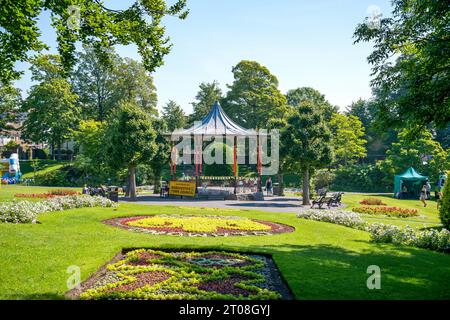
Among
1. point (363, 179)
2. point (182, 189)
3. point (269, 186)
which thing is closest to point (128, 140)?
point (182, 189)

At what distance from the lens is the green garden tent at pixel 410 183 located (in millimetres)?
33125

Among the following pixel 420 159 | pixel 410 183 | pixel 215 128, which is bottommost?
pixel 410 183

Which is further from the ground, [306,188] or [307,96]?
[307,96]

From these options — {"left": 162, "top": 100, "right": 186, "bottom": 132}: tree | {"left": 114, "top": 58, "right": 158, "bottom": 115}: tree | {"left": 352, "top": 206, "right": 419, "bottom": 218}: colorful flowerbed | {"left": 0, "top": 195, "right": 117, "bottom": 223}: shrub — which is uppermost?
{"left": 114, "top": 58, "right": 158, "bottom": 115}: tree

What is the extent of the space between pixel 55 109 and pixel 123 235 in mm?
44989

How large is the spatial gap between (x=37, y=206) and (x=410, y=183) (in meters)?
31.4

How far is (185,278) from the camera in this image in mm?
7535

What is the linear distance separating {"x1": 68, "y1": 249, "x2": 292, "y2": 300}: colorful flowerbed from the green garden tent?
92.7 feet

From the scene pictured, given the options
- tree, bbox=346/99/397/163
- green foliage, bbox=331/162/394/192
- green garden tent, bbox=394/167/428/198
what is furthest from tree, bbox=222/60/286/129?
green garden tent, bbox=394/167/428/198

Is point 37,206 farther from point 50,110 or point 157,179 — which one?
point 50,110

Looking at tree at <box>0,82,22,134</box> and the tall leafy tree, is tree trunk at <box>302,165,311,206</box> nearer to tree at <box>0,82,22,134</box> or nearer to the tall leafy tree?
the tall leafy tree

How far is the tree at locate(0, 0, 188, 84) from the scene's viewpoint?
10.7 metres

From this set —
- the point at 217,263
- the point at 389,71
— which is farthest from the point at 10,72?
the point at 389,71

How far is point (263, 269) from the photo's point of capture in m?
8.41
